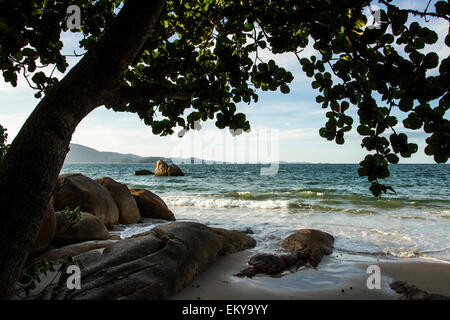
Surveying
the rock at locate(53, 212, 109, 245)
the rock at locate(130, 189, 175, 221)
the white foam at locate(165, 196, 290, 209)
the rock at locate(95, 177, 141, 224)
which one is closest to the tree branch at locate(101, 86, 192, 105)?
the rock at locate(53, 212, 109, 245)

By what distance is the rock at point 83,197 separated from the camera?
24.7 feet

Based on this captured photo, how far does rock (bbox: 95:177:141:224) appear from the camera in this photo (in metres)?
9.27

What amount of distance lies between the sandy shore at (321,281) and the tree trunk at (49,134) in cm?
269

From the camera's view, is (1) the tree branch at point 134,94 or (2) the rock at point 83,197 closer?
Result: (1) the tree branch at point 134,94

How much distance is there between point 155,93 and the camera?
181 cm

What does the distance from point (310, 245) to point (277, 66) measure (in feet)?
16.0

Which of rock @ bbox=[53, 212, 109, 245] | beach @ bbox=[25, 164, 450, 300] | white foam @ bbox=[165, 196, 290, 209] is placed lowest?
white foam @ bbox=[165, 196, 290, 209]

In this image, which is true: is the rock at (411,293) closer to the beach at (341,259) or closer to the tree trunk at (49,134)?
the beach at (341,259)

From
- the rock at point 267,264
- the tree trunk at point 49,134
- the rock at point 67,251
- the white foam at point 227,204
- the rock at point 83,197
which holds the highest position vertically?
the tree trunk at point 49,134

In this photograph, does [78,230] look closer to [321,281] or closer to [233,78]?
[321,281]

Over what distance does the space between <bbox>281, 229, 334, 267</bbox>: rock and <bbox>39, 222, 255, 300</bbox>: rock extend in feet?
6.16

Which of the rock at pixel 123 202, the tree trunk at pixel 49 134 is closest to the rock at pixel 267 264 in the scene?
the tree trunk at pixel 49 134

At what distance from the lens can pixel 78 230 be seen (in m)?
5.73

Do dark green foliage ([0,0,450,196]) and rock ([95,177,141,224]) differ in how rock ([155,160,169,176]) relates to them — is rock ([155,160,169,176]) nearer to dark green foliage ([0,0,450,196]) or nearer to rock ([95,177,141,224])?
rock ([95,177,141,224])
